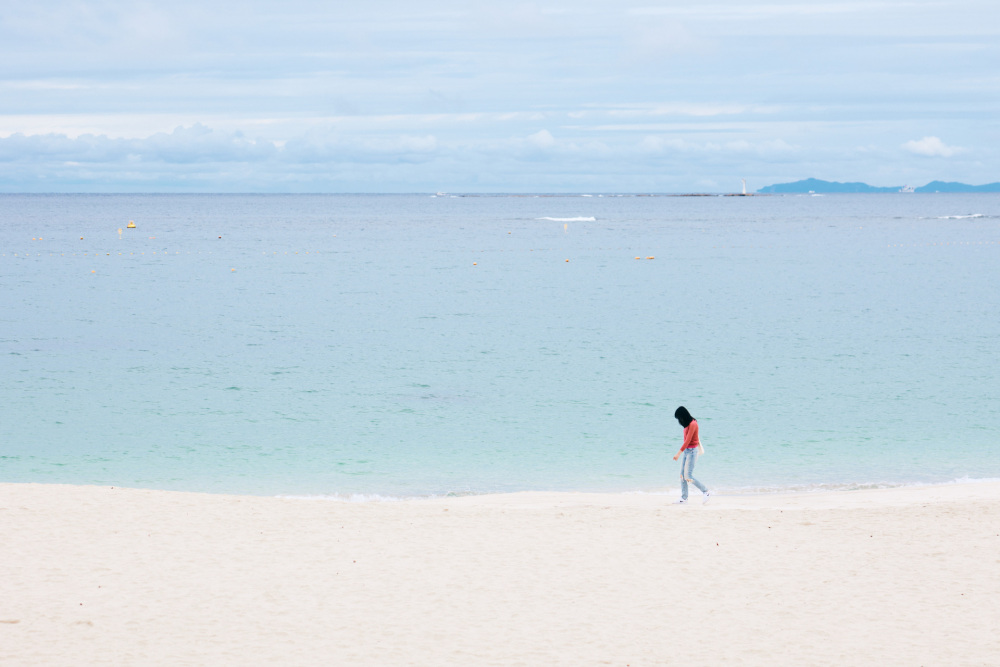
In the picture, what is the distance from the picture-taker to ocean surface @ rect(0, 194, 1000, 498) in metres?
20.1

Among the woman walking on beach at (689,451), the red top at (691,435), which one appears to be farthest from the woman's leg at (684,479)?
the red top at (691,435)

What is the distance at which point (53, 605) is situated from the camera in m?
10.2

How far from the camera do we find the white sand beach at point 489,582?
9328 millimetres

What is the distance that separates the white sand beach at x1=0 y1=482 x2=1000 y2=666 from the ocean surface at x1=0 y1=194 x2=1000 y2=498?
13.6 ft

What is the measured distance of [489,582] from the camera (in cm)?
1128

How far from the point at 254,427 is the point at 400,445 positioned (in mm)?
4151

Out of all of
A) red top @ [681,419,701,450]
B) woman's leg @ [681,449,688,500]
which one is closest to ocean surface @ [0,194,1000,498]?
woman's leg @ [681,449,688,500]

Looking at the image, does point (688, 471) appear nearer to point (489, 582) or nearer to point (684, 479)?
point (684, 479)

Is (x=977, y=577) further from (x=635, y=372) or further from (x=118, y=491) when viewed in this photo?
(x=635, y=372)

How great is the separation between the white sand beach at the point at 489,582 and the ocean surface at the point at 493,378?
13.6ft

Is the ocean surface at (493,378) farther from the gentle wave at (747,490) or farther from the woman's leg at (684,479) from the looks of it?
the woman's leg at (684,479)

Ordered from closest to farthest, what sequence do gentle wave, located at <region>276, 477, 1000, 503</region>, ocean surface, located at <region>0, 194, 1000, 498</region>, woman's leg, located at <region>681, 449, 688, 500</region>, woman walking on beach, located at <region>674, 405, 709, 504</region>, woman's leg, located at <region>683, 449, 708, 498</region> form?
woman walking on beach, located at <region>674, 405, 709, 504</region> → woman's leg, located at <region>683, 449, 708, 498</region> → woman's leg, located at <region>681, 449, 688, 500</region> → gentle wave, located at <region>276, 477, 1000, 503</region> → ocean surface, located at <region>0, 194, 1000, 498</region>

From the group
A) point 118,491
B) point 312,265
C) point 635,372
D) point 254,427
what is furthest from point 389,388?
point 312,265

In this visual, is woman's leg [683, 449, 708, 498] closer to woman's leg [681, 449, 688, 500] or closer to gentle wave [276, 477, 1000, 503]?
woman's leg [681, 449, 688, 500]
